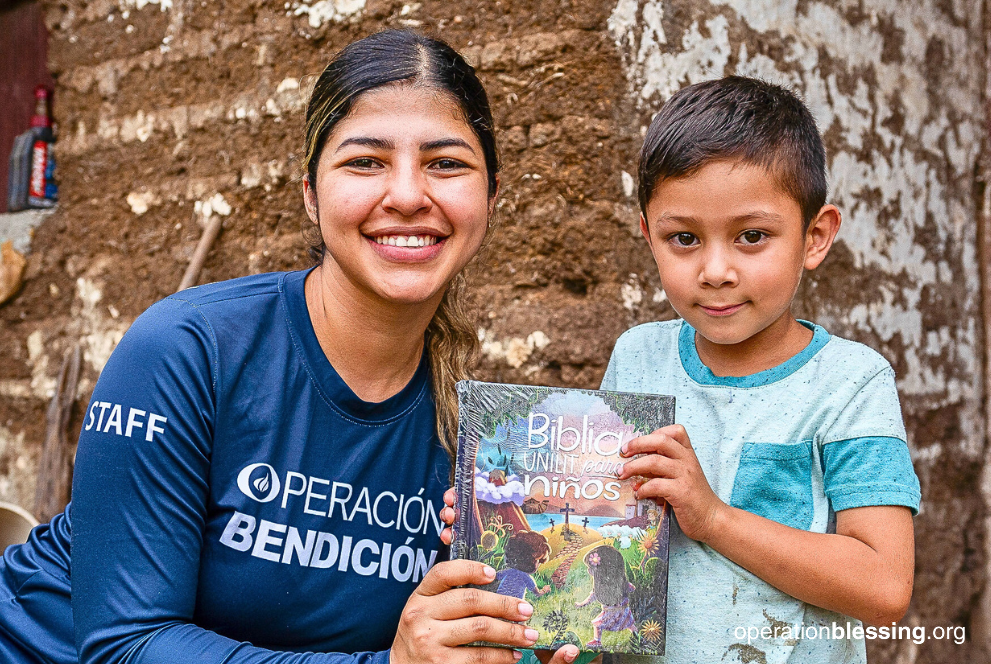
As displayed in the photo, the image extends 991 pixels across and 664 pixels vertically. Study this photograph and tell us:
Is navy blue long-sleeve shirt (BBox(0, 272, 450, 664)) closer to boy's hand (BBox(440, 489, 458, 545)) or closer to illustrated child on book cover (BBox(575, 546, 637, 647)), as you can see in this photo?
boy's hand (BBox(440, 489, 458, 545))

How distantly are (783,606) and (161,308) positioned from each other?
1190mm

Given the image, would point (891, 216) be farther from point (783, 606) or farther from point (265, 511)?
point (265, 511)

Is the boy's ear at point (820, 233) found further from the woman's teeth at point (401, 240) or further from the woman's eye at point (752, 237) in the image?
the woman's teeth at point (401, 240)

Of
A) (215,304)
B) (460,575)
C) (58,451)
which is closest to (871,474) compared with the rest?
(460,575)

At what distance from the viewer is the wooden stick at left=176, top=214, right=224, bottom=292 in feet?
10.5

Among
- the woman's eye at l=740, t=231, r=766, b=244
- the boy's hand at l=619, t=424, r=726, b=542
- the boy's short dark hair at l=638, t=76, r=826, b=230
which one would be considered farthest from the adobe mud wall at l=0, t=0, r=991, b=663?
the boy's hand at l=619, t=424, r=726, b=542

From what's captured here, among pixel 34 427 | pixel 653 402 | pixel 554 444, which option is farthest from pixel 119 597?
pixel 34 427

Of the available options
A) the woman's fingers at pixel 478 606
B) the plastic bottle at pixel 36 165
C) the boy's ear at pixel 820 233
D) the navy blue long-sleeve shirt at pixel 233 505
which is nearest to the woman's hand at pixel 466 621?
the woman's fingers at pixel 478 606

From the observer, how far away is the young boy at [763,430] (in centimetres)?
134

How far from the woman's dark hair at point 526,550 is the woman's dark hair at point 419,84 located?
453mm

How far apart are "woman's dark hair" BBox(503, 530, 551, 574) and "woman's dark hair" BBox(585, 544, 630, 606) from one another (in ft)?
0.23

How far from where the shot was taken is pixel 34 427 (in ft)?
12.6

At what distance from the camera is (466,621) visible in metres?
1.28

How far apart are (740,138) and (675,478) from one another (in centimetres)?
60
